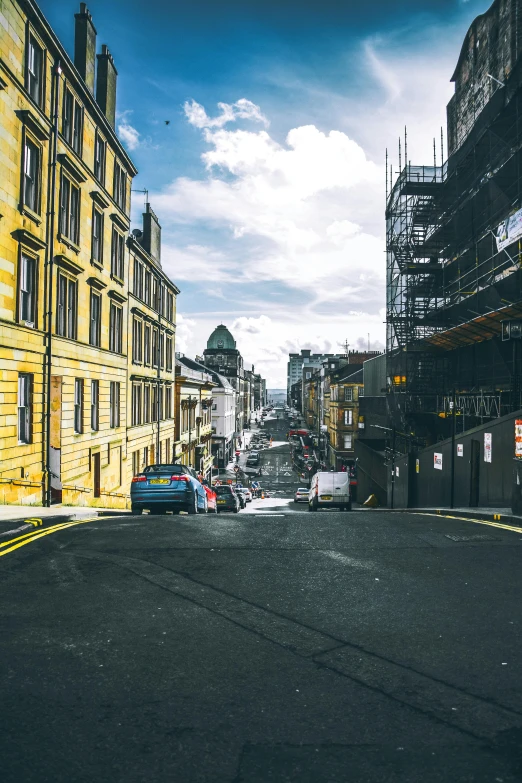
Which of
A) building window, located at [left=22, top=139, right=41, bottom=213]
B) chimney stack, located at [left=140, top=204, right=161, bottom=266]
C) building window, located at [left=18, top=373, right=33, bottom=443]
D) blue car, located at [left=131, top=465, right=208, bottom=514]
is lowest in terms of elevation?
blue car, located at [left=131, top=465, right=208, bottom=514]

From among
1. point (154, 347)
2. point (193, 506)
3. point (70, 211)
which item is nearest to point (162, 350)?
point (154, 347)

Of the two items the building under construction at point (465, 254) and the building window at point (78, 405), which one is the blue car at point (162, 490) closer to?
the building window at point (78, 405)

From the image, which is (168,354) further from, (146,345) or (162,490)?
(162,490)

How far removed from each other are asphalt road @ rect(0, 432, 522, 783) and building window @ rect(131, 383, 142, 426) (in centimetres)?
2478

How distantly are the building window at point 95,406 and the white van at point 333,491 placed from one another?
10.5 metres

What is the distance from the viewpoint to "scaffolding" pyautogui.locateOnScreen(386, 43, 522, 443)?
23.9 m

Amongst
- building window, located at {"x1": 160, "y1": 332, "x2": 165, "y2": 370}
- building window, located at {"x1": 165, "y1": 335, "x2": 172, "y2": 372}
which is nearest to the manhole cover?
building window, located at {"x1": 160, "y1": 332, "x2": 165, "y2": 370}

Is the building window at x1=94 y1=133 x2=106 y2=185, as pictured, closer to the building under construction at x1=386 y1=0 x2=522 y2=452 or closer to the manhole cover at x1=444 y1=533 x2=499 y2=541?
the building under construction at x1=386 y1=0 x2=522 y2=452

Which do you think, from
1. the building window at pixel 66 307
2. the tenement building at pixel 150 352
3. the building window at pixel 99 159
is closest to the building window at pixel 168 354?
the tenement building at pixel 150 352

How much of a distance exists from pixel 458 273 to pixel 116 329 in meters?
18.2

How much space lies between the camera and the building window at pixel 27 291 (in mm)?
17159

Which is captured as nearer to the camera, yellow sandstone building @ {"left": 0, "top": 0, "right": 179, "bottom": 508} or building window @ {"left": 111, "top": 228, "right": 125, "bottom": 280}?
yellow sandstone building @ {"left": 0, "top": 0, "right": 179, "bottom": 508}

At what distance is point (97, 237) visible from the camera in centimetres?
2514

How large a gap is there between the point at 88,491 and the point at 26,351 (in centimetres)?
784
